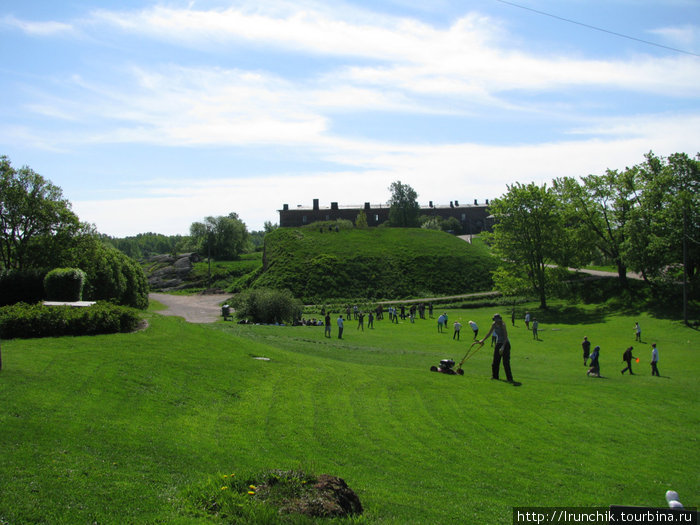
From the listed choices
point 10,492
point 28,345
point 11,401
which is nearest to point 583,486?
point 10,492

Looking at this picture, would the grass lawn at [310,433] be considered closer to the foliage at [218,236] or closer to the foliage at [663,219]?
the foliage at [663,219]

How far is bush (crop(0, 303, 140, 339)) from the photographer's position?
1700 cm

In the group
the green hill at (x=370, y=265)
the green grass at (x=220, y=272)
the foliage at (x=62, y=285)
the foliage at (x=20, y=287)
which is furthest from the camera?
the green grass at (x=220, y=272)

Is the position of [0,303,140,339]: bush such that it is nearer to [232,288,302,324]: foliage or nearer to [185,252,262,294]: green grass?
[232,288,302,324]: foliage

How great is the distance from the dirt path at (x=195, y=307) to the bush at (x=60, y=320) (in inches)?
1301

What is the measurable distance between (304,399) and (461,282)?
70806 millimetres

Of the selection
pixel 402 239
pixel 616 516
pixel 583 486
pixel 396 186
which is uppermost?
pixel 396 186

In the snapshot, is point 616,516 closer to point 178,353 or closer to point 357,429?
point 357,429

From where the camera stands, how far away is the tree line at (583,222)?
178ft

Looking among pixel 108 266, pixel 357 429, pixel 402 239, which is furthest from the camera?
pixel 402 239

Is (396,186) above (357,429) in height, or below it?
above

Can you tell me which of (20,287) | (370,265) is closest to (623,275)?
(370,265)

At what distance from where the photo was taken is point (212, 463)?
9.52 m

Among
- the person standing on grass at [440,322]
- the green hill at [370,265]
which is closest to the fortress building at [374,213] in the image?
the green hill at [370,265]
